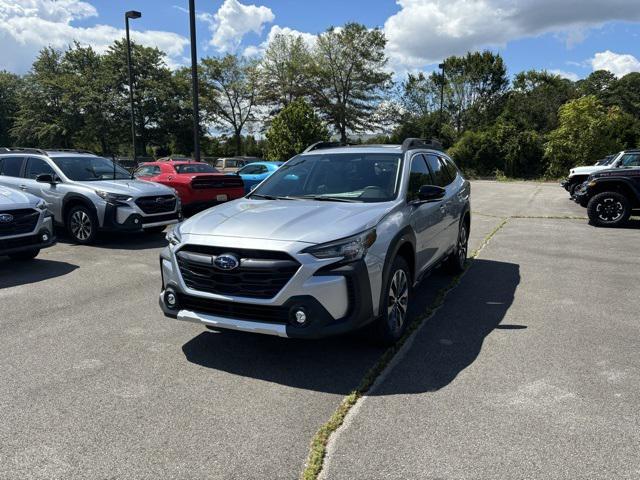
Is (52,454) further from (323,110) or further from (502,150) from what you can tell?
(323,110)

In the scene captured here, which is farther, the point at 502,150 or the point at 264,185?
the point at 502,150

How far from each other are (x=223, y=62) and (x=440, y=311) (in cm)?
5085

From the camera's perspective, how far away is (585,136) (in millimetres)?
32406

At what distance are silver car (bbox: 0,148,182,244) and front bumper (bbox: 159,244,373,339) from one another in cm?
577

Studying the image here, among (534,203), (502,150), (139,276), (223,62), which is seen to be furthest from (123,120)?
(139,276)

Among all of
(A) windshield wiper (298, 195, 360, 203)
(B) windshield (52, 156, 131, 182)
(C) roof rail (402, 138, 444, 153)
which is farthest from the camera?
(B) windshield (52, 156, 131, 182)

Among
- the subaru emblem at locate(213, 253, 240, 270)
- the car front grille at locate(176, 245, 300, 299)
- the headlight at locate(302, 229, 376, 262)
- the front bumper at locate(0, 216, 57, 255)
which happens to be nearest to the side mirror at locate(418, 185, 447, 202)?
the headlight at locate(302, 229, 376, 262)

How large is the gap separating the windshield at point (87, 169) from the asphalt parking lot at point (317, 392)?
400 cm

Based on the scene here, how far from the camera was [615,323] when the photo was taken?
5008 millimetres

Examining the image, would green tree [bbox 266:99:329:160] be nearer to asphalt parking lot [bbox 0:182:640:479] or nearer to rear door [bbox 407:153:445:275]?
rear door [bbox 407:153:445:275]

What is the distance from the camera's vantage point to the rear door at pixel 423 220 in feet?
16.0

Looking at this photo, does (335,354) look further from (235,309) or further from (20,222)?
(20,222)

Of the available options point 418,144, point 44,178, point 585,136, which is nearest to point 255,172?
point 44,178

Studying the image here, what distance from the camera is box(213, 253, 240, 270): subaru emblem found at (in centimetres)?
365
